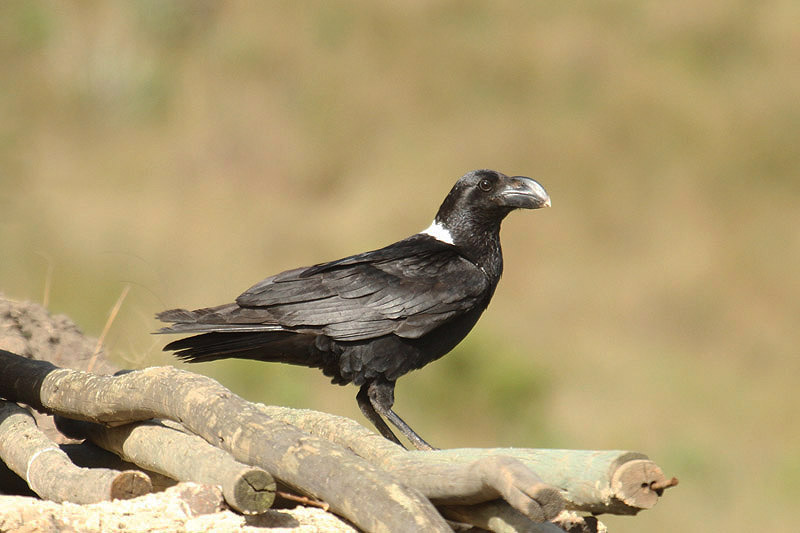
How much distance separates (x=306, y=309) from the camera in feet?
15.4

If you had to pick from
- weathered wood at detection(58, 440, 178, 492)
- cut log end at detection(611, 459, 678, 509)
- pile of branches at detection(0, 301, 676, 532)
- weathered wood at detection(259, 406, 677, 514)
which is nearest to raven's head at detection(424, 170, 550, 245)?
pile of branches at detection(0, 301, 676, 532)

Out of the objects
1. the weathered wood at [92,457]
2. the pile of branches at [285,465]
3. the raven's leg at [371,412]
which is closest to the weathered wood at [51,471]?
the pile of branches at [285,465]

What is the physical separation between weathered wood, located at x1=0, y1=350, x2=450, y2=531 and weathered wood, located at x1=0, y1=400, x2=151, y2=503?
0.15 metres

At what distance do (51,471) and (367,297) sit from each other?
1.71 metres

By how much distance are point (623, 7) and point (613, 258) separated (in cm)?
421

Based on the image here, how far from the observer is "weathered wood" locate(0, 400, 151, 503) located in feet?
10.2

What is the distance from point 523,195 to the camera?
531 centimetres

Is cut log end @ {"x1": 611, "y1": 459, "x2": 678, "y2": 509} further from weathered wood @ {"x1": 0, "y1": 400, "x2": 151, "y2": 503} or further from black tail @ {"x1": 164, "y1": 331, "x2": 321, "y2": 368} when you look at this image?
black tail @ {"x1": 164, "y1": 331, "x2": 321, "y2": 368}

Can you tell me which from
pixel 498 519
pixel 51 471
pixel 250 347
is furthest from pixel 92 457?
pixel 498 519

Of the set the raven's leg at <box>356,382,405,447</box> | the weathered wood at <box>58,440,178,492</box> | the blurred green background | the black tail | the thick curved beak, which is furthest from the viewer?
the blurred green background

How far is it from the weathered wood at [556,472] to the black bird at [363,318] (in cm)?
104

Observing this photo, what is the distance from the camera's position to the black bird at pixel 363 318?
15.1 feet

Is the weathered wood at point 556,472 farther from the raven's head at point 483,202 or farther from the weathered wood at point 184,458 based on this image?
the raven's head at point 483,202

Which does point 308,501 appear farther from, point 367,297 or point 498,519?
point 367,297
